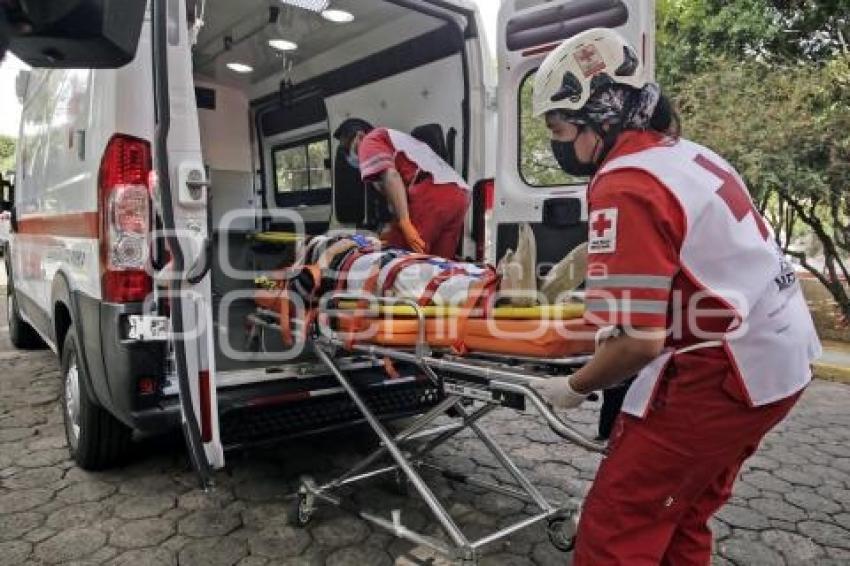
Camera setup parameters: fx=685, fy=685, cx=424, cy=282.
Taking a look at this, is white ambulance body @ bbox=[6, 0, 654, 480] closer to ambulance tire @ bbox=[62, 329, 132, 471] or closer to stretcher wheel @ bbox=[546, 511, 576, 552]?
ambulance tire @ bbox=[62, 329, 132, 471]

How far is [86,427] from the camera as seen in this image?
3152 millimetres

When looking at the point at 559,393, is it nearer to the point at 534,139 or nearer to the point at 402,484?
the point at 402,484

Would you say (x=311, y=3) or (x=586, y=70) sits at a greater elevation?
(x=311, y=3)

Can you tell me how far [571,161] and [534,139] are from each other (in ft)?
5.36

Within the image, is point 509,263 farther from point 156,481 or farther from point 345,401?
point 156,481

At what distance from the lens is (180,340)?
7.87 ft

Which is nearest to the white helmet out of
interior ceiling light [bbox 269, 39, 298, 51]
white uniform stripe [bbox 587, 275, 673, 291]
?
white uniform stripe [bbox 587, 275, 673, 291]

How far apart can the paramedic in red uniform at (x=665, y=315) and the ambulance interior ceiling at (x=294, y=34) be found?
2500 millimetres

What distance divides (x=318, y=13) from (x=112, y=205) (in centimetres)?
281

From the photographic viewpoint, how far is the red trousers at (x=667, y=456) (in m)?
1.65

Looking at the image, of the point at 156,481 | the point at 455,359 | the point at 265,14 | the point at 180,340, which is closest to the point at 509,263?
the point at 455,359

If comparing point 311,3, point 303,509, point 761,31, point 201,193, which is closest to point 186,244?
point 201,193

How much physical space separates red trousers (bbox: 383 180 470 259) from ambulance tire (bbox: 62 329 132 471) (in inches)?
69.2

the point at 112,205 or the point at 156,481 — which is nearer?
the point at 112,205
